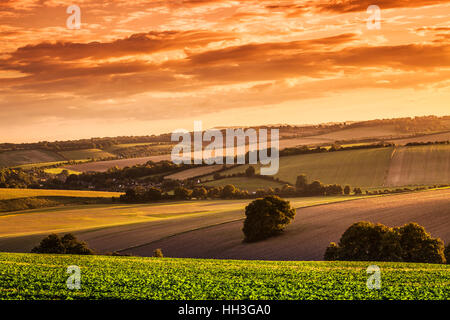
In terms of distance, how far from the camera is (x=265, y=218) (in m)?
62.6

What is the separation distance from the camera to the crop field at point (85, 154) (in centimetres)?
18466

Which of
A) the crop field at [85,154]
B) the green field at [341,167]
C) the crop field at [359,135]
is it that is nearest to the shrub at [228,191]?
the green field at [341,167]

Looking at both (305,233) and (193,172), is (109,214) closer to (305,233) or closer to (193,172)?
(305,233)

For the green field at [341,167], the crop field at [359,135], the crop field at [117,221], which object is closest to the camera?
the crop field at [117,221]

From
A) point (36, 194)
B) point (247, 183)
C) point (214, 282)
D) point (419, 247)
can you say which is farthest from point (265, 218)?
point (36, 194)

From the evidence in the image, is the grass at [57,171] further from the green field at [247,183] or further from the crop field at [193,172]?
the green field at [247,183]

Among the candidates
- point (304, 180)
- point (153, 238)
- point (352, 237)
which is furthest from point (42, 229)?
point (304, 180)
